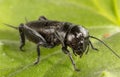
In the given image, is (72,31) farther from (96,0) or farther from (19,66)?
(96,0)

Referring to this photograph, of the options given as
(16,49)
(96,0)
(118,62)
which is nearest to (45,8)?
(96,0)

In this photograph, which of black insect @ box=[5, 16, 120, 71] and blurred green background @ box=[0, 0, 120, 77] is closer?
blurred green background @ box=[0, 0, 120, 77]

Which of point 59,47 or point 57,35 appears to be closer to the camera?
point 57,35

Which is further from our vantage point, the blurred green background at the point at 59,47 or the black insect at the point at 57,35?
the black insect at the point at 57,35

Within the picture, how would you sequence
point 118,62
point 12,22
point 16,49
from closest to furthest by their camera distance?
point 118,62, point 16,49, point 12,22
